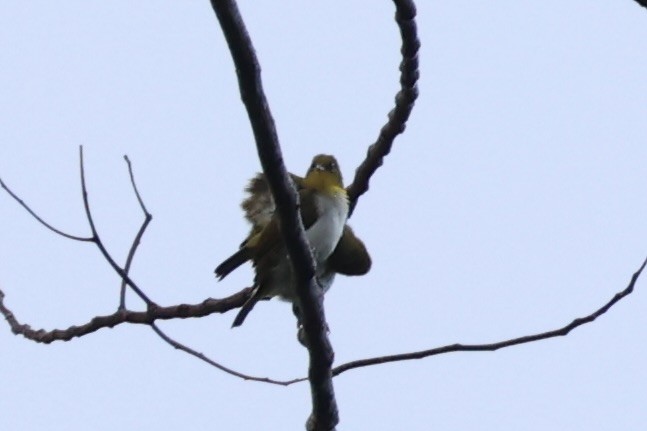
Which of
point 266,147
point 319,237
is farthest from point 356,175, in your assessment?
point 266,147

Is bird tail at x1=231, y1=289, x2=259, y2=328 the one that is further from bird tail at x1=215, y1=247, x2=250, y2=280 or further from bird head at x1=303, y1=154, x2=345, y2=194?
bird head at x1=303, y1=154, x2=345, y2=194

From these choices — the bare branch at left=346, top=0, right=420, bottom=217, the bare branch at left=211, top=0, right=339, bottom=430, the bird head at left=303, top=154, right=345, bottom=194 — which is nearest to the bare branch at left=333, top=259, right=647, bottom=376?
the bare branch at left=211, top=0, right=339, bottom=430

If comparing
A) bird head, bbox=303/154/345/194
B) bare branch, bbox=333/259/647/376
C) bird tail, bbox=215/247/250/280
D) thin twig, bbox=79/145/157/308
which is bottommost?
bare branch, bbox=333/259/647/376

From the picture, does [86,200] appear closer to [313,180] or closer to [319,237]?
[319,237]

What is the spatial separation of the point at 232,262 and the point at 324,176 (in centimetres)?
94

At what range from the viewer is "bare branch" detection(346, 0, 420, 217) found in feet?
12.7

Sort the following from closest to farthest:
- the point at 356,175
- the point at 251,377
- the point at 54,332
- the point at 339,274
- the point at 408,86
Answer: the point at 251,377 < the point at 408,86 < the point at 54,332 < the point at 356,175 < the point at 339,274

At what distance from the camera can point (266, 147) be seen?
305 centimetres

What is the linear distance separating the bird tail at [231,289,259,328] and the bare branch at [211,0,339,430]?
5.17ft

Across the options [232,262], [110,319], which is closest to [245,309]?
[232,262]

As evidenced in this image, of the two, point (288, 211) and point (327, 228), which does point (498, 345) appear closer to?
point (288, 211)

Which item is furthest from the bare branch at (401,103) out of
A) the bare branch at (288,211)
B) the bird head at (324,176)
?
the bare branch at (288,211)

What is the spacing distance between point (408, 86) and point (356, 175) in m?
0.85

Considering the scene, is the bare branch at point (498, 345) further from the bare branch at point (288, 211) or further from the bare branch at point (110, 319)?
the bare branch at point (110, 319)
